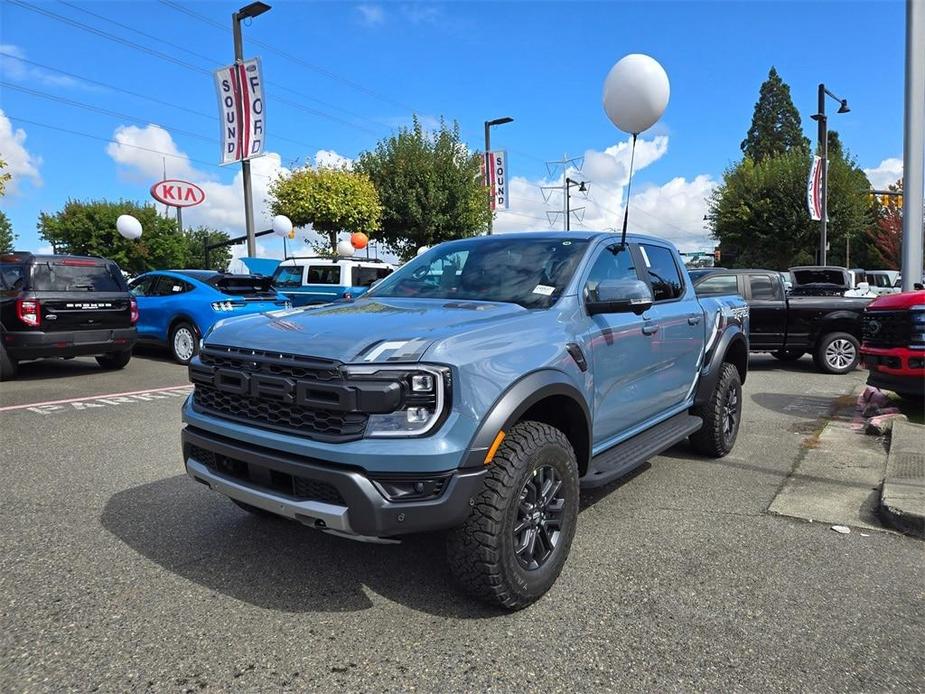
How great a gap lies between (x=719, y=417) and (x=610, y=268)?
1.99 m

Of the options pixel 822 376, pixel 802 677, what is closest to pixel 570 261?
pixel 802 677

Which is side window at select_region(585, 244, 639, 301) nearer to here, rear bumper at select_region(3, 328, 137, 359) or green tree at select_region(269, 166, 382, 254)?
rear bumper at select_region(3, 328, 137, 359)

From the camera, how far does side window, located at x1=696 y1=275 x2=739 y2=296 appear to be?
1070cm

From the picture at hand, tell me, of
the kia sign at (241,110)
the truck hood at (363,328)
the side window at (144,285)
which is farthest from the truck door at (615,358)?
the kia sign at (241,110)

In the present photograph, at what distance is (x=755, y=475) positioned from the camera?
4988mm

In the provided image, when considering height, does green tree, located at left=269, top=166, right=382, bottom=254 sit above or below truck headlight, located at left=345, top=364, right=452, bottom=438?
above

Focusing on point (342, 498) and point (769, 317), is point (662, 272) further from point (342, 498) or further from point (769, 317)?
point (769, 317)

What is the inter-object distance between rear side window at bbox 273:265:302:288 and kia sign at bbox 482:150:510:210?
11.3m

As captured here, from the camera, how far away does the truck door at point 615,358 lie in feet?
11.5

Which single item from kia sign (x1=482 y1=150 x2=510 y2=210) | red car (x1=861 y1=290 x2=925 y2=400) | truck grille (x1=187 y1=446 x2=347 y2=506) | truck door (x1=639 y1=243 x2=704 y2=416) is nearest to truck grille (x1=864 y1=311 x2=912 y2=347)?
red car (x1=861 y1=290 x2=925 y2=400)

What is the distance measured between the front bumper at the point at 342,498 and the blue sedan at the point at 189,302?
810 cm

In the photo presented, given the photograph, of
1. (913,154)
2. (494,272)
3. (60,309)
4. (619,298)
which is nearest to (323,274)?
(60,309)

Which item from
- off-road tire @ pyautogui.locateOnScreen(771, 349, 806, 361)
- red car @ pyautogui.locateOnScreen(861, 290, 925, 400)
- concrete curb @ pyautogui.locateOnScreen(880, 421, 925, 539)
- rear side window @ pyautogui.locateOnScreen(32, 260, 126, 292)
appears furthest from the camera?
off-road tire @ pyautogui.locateOnScreen(771, 349, 806, 361)

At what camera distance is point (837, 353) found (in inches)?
412
